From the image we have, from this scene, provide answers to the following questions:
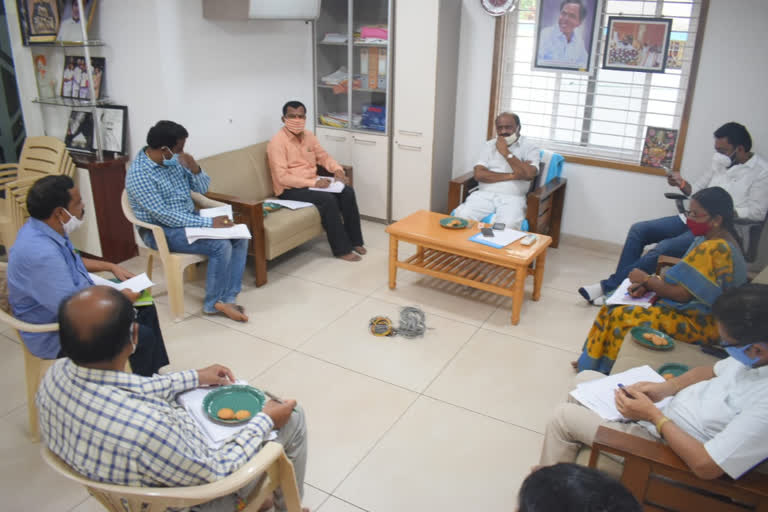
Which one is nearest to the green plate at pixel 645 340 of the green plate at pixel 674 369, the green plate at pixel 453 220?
the green plate at pixel 674 369

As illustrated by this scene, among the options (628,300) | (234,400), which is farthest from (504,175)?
(234,400)

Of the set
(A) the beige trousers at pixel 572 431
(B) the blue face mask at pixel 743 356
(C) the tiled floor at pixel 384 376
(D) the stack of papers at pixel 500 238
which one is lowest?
(C) the tiled floor at pixel 384 376

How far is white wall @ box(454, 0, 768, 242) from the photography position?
3.98 metres

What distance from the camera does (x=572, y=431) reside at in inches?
80.7

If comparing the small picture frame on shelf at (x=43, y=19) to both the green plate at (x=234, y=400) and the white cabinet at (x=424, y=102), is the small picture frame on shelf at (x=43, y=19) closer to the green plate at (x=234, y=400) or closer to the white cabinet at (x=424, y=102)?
the white cabinet at (x=424, y=102)

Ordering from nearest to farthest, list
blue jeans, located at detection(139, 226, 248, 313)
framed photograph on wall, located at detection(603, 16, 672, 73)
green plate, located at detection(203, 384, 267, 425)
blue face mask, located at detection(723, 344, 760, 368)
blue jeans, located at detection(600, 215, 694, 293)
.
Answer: blue face mask, located at detection(723, 344, 760, 368) < green plate, located at detection(203, 384, 267, 425) < blue jeans, located at detection(139, 226, 248, 313) < blue jeans, located at detection(600, 215, 694, 293) < framed photograph on wall, located at detection(603, 16, 672, 73)

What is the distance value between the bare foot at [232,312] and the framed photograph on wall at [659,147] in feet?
10.7

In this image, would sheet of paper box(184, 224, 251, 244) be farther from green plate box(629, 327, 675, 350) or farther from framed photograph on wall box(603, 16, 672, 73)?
framed photograph on wall box(603, 16, 672, 73)

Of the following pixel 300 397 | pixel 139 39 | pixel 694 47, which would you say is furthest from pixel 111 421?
pixel 694 47

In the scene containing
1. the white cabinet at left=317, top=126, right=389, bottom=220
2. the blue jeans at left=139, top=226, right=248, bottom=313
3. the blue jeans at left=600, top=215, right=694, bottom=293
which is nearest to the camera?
the blue jeans at left=139, top=226, right=248, bottom=313

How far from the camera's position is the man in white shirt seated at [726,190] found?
3773 mm

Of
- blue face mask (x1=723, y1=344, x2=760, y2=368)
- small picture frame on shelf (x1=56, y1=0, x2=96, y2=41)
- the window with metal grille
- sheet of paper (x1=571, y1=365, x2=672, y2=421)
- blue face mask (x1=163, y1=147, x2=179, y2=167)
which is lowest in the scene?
sheet of paper (x1=571, y1=365, x2=672, y2=421)

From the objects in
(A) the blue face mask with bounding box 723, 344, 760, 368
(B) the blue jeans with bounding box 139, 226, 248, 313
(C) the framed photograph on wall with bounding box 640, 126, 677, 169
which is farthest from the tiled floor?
(A) the blue face mask with bounding box 723, 344, 760, 368

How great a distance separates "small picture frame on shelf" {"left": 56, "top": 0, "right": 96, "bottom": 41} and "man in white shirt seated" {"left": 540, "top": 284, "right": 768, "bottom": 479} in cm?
396
